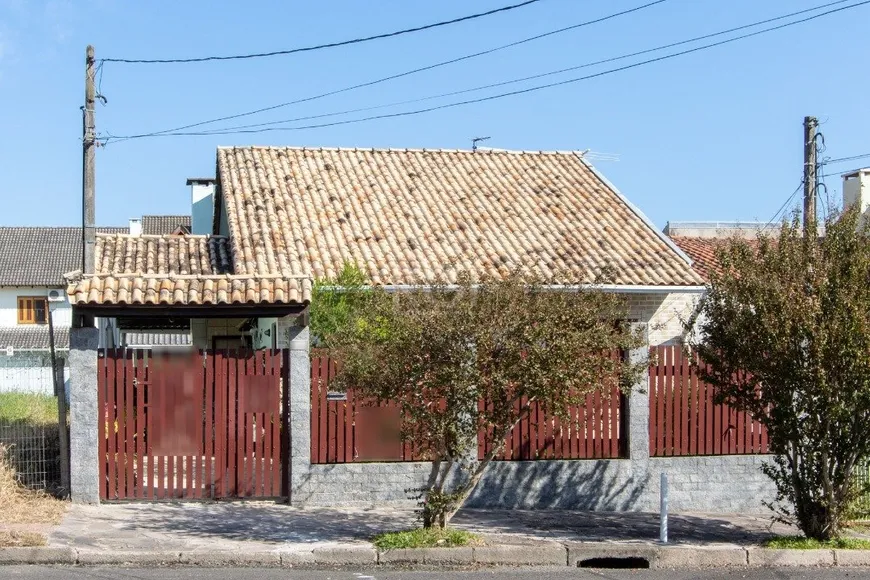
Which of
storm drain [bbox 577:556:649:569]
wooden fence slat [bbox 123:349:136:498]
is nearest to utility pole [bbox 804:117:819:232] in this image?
storm drain [bbox 577:556:649:569]

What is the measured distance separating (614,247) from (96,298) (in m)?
10.0

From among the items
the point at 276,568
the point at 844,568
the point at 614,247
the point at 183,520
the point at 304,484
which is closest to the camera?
the point at 276,568

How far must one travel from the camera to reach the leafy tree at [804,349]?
9984mm

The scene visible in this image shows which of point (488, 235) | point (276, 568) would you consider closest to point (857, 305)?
point (276, 568)

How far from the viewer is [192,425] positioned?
1189 cm

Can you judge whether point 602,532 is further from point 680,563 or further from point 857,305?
point 857,305

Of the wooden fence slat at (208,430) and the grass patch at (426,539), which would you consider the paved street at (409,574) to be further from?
the wooden fence slat at (208,430)

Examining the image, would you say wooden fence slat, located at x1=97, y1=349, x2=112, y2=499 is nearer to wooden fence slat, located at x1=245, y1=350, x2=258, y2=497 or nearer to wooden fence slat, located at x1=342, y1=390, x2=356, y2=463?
wooden fence slat, located at x1=245, y1=350, x2=258, y2=497

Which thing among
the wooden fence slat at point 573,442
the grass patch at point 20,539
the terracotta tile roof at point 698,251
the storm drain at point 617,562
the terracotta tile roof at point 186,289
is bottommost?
the storm drain at point 617,562

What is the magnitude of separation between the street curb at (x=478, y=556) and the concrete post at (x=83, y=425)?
2269 mm

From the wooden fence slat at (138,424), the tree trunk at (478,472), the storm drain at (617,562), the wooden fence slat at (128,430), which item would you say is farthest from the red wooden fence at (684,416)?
the wooden fence slat at (128,430)

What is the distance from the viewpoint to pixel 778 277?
10242 millimetres

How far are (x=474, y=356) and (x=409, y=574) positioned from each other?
2053mm

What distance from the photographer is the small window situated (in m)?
50.2
